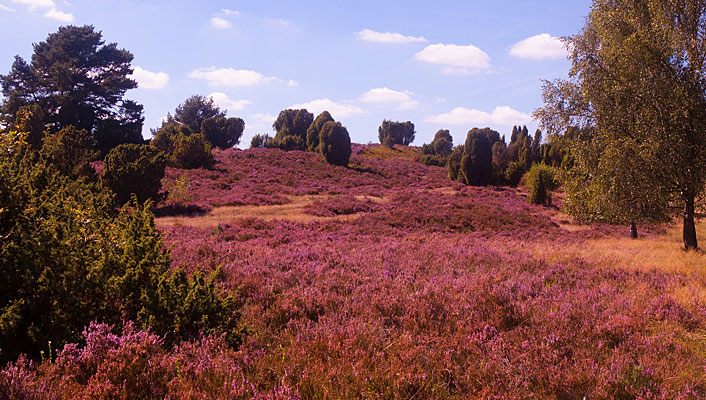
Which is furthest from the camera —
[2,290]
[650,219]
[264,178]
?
[264,178]

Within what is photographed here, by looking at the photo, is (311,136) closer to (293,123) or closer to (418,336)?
(293,123)

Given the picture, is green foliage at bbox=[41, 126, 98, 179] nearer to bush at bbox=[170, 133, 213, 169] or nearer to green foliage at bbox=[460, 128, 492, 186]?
bush at bbox=[170, 133, 213, 169]

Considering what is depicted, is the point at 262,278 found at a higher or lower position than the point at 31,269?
lower

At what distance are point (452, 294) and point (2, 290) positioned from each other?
5497mm

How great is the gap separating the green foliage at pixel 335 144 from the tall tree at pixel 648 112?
123ft

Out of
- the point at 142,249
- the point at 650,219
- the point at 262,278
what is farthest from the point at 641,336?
the point at 650,219

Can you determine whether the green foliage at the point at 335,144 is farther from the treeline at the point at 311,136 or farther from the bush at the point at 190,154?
the bush at the point at 190,154

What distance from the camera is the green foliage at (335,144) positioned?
4947 centimetres

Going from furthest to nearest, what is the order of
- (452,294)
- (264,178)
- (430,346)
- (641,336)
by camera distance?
1. (264,178)
2. (452,294)
3. (641,336)
4. (430,346)

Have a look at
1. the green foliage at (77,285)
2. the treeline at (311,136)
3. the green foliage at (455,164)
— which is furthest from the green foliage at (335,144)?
the green foliage at (77,285)

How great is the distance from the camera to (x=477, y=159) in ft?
139

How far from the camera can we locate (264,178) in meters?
37.0

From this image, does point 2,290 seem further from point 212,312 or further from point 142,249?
point 212,312

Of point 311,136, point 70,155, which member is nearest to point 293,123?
point 311,136
